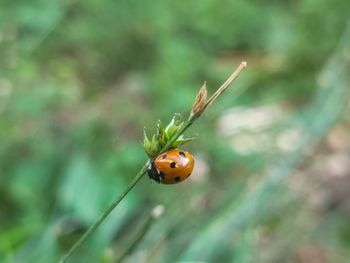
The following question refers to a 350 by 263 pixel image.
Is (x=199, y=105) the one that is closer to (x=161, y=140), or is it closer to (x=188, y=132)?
(x=161, y=140)

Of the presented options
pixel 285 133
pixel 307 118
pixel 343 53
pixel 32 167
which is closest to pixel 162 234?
pixel 32 167

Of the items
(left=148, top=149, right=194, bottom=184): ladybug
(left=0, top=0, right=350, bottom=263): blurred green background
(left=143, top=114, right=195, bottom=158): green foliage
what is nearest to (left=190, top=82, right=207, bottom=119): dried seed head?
(left=143, top=114, right=195, bottom=158): green foliage

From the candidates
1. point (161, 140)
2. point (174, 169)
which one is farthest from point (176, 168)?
point (161, 140)

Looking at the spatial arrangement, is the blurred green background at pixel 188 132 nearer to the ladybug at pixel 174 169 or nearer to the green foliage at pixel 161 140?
the ladybug at pixel 174 169

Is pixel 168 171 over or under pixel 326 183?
under


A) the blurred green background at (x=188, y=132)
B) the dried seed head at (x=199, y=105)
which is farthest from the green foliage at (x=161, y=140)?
the blurred green background at (x=188, y=132)

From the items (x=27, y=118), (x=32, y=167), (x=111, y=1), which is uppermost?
(x=111, y=1)

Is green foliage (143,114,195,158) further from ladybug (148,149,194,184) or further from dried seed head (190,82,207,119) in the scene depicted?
ladybug (148,149,194,184)

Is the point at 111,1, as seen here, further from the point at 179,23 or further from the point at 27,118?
the point at 27,118
